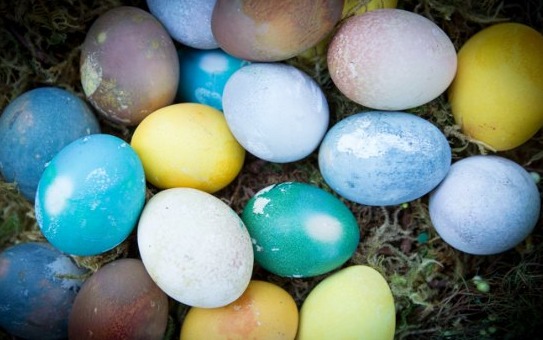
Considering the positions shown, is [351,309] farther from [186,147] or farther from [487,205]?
[186,147]

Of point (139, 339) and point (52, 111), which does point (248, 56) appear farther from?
point (139, 339)

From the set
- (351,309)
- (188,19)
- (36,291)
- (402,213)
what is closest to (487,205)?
(402,213)

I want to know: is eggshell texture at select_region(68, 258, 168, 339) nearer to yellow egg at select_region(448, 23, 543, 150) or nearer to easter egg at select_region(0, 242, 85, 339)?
easter egg at select_region(0, 242, 85, 339)

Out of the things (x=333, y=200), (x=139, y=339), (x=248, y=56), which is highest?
(x=248, y=56)

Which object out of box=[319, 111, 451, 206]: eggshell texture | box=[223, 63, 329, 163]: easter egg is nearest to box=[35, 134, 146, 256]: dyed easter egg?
box=[223, 63, 329, 163]: easter egg

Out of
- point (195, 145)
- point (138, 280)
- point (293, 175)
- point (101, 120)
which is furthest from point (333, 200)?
point (101, 120)

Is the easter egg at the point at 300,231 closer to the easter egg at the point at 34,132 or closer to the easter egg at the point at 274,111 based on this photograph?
the easter egg at the point at 274,111

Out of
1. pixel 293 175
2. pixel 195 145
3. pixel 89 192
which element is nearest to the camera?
pixel 89 192
